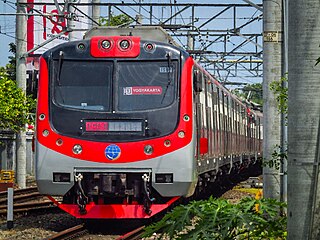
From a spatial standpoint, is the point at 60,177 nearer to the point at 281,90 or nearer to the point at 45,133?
the point at 45,133

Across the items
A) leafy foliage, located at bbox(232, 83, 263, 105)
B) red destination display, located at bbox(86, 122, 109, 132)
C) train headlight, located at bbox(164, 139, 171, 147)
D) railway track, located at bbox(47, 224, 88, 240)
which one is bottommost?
railway track, located at bbox(47, 224, 88, 240)

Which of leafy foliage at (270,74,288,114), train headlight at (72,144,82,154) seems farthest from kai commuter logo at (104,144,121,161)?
leafy foliage at (270,74,288,114)

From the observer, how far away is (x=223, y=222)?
5281 mm

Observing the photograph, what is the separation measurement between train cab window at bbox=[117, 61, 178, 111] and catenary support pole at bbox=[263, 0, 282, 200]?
5.16 feet

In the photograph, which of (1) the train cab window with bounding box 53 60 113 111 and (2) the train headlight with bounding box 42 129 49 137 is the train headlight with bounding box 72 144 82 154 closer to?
(2) the train headlight with bounding box 42 129 49 137

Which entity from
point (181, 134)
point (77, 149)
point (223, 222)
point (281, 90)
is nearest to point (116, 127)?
point (77, 149)

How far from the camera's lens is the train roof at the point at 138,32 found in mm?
13234

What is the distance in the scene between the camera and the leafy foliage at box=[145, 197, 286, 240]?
17.2ft

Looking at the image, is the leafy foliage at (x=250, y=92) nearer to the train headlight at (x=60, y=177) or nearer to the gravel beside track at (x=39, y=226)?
the gravel beside track at (x=39, y=226)

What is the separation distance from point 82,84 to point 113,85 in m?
0.48

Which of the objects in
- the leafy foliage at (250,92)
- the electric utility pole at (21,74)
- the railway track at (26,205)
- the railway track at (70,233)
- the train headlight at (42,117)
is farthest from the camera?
the leafy foliage at (250,92)

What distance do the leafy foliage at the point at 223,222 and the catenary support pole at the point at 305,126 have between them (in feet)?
1.96

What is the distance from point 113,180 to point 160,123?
1.11m

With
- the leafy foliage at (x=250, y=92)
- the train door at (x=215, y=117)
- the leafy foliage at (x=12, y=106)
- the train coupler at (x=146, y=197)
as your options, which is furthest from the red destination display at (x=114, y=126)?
the leafy foliage at (x=250, y=92)
